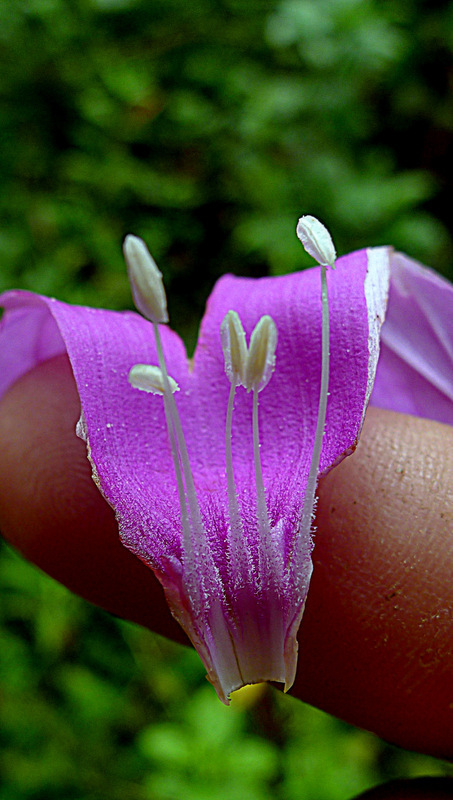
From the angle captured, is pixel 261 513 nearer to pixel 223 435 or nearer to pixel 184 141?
pixel 223 435

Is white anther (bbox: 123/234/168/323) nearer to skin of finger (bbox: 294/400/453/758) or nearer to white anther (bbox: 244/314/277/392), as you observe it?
white anther (bbox: 244/314/277/392)

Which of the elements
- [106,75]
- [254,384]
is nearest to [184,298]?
[106,75]

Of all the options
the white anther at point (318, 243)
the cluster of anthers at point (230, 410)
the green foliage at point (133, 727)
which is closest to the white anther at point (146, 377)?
the cluster of anthers at point (230, 410)

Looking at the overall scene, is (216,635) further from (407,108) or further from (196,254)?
(407,108)

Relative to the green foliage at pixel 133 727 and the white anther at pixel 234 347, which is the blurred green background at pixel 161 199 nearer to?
the green foliage at pixel 133 727

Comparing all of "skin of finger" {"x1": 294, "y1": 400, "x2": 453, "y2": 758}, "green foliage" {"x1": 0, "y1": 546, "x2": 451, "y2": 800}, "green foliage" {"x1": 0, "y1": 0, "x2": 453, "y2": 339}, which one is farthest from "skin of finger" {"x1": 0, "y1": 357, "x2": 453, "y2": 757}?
"green foliage" {"x1": 0, "y1": 0, "x2": 453, "y2": 339}
